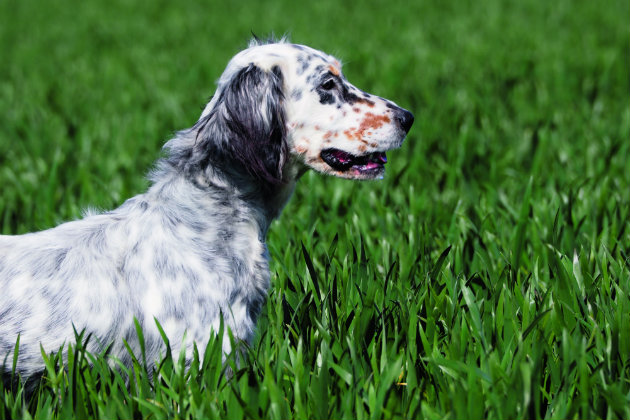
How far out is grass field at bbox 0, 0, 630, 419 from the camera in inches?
86.4

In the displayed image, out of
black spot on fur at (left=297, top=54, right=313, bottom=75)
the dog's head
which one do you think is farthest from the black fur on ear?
black spot on fur at (left=297, top=54, right=313, bottom=75)

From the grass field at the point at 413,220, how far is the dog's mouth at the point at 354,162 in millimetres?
416

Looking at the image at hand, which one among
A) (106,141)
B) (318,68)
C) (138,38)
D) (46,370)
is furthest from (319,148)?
(138,38)

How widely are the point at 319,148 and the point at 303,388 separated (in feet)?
2.88

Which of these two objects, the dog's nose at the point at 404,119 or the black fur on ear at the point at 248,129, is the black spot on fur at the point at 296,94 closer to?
the black fur on ear at the point at 248,129

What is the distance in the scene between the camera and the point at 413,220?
12.7 feet

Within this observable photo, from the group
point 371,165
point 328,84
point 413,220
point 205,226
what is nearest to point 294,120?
point 328,84

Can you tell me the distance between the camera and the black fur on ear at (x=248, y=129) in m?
2.47

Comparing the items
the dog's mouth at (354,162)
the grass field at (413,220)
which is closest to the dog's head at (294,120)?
the dog's mouth at (354,162)

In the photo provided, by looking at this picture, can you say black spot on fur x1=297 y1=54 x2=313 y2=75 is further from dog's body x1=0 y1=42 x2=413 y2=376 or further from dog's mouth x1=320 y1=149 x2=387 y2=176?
dog's mouth x1=320 y1=149 x2=387 y2=176

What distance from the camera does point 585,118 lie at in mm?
6215

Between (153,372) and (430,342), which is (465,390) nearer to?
(430,342)

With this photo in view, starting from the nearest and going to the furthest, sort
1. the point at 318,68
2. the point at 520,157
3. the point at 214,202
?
1. the point at 214,202
2. the point at 318,68
3. the point at 520,157

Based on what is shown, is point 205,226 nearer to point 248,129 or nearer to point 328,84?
point 248,129
